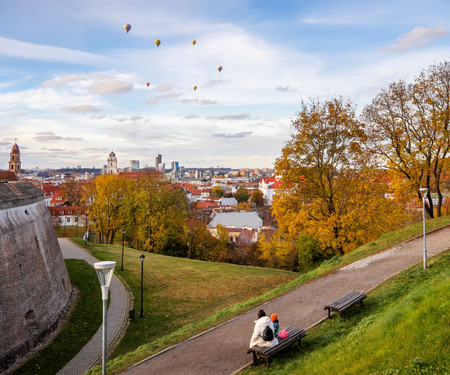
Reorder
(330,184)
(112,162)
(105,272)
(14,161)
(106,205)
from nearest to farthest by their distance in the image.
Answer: (105,272) < (330,184) < (106,205) < (14,161) < (112,162)

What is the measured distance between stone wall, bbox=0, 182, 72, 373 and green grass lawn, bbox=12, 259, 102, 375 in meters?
0.57

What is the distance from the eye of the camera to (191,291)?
2219cm

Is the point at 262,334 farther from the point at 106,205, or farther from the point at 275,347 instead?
the point at 106,205

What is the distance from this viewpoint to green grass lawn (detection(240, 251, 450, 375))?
562 cm

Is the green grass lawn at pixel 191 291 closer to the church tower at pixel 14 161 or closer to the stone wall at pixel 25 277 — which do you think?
the stone wall at pixel 25 277

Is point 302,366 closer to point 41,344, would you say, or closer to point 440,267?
point 440,267

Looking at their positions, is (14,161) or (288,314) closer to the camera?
(288,314)

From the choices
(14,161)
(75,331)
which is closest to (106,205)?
(75,331)

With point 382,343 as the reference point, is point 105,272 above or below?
above

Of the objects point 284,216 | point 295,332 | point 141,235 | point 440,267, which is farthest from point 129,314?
point 141,235

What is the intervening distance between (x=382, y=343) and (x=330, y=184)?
14539mm

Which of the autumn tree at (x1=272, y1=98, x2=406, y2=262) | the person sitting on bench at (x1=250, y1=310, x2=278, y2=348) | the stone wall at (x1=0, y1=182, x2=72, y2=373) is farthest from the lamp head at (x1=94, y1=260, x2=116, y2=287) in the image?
the autumn tree at (x1=272, y1=98, x2=406, y2=262)

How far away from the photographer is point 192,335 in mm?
11336

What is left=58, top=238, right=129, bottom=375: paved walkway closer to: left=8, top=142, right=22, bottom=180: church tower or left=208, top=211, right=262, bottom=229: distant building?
left=208, top=211, right=262, bottom=229: distant building
